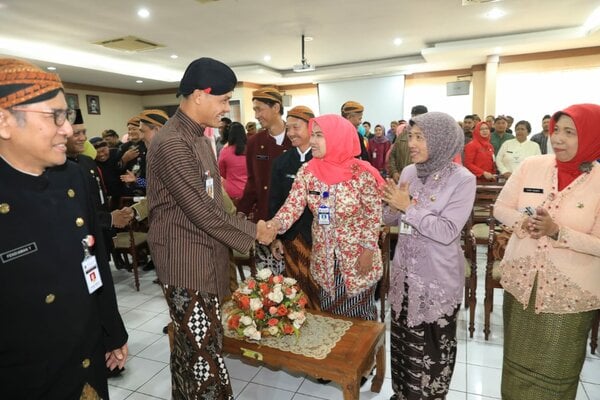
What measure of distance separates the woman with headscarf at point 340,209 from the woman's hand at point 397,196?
0.18 metres

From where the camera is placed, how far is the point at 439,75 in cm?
1139

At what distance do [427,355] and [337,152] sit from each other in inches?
44.9

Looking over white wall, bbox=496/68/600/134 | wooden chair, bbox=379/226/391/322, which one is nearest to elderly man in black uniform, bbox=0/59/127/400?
wooden chair, bbox=379/226/391/322

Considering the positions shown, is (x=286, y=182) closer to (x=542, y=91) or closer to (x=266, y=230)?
(x=266, y=230)

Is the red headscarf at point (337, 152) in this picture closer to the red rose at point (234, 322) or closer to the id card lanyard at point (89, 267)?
the red rose at point (234, 322)

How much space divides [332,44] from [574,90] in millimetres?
6256

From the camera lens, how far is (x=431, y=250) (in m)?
1.82

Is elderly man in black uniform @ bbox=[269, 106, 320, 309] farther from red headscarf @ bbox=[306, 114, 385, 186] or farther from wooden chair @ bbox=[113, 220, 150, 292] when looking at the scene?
wooden chair @ bbox=[113, 220, 150, 292]

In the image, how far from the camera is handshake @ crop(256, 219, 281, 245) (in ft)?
6.49

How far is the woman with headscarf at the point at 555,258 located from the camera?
63.8 inches

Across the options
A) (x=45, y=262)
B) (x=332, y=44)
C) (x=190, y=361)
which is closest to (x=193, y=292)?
(x=190, y=361)

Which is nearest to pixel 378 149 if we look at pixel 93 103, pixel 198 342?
pixel 198 342

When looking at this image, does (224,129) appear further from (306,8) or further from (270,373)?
(270,373)

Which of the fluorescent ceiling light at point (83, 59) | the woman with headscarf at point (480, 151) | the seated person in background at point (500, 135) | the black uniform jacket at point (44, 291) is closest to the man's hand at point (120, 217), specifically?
the black uniform jacket at point (44, 291)
